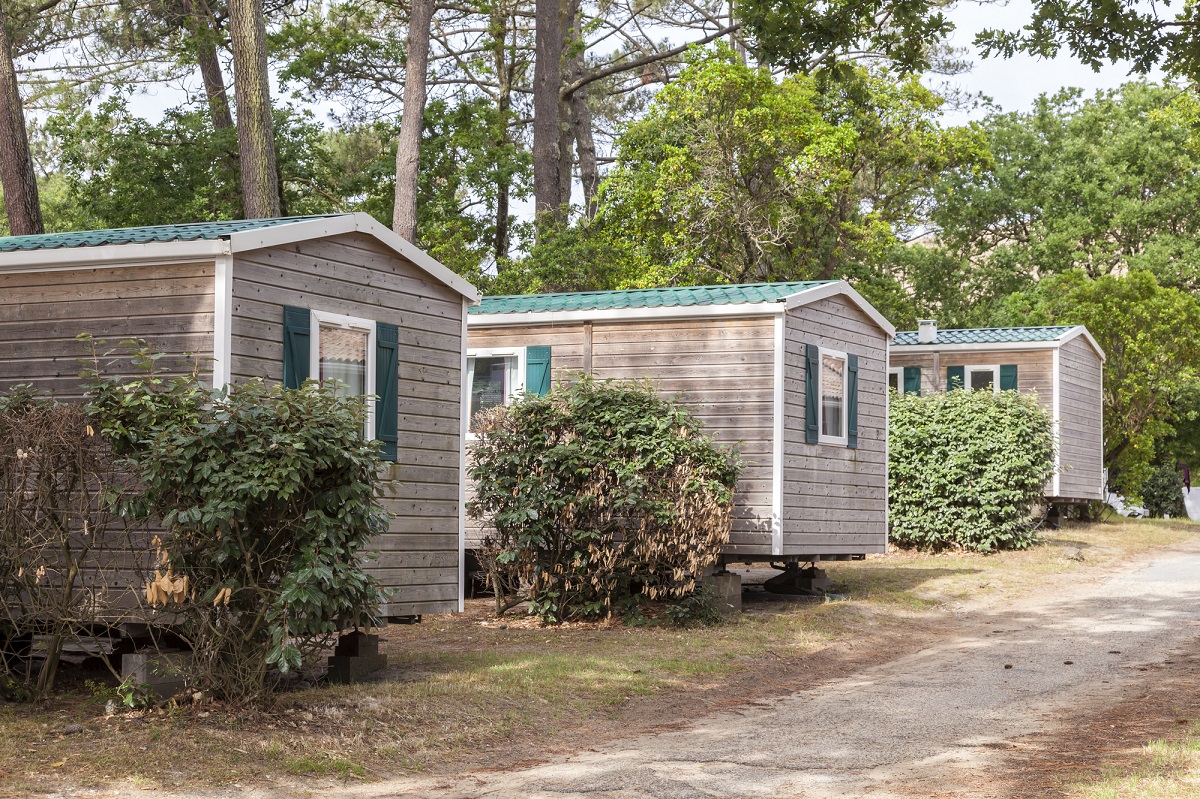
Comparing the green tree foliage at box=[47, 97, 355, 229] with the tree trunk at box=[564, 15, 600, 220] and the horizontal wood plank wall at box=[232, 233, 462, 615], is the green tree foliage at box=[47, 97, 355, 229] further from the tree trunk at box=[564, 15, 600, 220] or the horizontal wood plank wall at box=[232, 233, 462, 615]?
the horizontal wood plank wall at box=[232, 233, 462, 615]

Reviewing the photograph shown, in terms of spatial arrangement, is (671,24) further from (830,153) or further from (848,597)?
(848,597)

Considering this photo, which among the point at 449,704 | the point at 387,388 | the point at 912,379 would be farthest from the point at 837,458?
the point at 912,379

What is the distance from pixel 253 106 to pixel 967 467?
11934 mm

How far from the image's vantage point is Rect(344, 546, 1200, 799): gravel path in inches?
254

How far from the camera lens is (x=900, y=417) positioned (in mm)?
20281

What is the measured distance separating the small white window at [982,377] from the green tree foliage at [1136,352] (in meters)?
4.86

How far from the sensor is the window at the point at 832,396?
578 inches

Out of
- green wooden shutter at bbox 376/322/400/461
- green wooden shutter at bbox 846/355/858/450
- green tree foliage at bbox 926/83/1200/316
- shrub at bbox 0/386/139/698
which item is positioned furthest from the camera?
green tree foliage at bbox 926/83/1200/316

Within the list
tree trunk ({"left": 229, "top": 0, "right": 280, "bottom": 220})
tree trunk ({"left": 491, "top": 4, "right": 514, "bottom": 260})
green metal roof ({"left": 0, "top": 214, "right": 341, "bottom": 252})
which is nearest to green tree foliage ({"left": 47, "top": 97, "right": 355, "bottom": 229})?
tree trunk ({"left": 491, "top": 4, "right": 514, "bottom": 260})

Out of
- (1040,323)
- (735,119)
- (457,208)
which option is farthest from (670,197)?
(1040,323)

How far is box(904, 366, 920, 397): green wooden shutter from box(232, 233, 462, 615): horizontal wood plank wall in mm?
15375

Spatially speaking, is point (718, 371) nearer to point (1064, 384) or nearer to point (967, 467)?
point (967, 467)

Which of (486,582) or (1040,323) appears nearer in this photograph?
(486,582)

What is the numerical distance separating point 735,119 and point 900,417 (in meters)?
7.23
